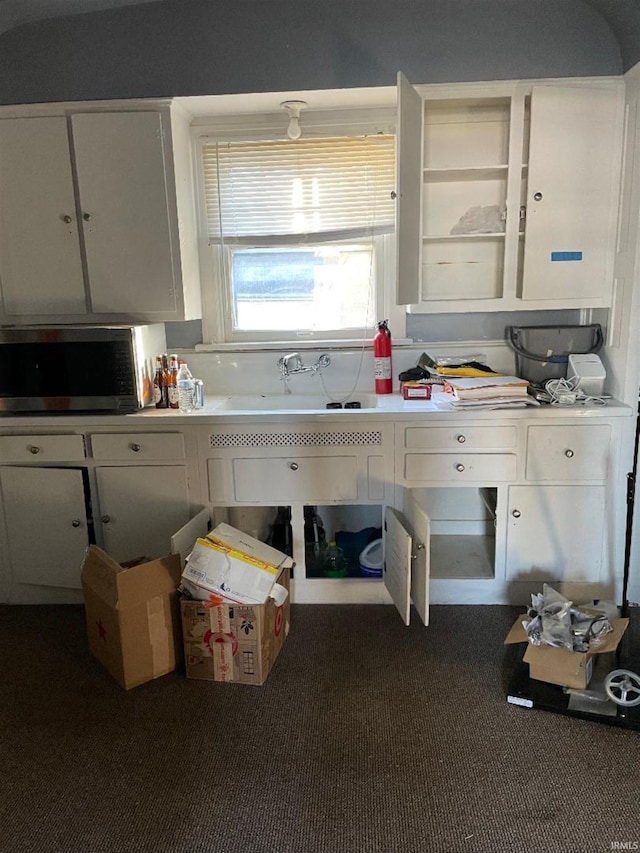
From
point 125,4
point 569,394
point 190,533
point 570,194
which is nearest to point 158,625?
point 190,533

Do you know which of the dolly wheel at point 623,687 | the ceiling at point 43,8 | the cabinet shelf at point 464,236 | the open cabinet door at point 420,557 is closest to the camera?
the dolly wheel at point 623,687

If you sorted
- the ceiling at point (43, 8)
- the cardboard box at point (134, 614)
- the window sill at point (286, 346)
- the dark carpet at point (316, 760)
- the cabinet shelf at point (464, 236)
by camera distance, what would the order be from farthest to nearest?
the window sill at point (286, 346)
the cabinet shelf at point (464, 236)
the ceiling at point (43, 8)
the cardboard box at point (134, 614)
the dark carpet at point (316, 760)

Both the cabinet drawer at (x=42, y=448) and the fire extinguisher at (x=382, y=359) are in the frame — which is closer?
the cabinet drawer at (x=42, y=448)

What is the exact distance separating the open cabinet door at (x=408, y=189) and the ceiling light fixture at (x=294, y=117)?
538mm

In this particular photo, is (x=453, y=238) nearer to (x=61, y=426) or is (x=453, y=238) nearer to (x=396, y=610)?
(x=396, y=610)

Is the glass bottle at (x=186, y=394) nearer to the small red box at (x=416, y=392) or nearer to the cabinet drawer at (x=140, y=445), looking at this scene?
the cabinet drawer at (x=140, y=445)

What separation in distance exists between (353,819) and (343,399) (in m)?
1.72

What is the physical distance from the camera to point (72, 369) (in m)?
2.49

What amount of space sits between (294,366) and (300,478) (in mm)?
606

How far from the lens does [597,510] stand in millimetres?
2436

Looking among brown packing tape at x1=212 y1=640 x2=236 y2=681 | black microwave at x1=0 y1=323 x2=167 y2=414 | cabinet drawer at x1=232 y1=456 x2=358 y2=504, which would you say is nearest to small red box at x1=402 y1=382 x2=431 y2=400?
cabinet drawer at x1=232 y1=456 x2=358 y2=504

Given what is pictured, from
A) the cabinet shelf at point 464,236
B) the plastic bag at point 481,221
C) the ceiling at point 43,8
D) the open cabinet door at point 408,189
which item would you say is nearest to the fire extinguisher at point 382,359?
the open cabinet door at point 408,189

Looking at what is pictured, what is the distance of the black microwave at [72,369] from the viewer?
A: 2.46 m

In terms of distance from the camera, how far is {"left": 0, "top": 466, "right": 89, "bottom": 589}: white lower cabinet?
2.54m
